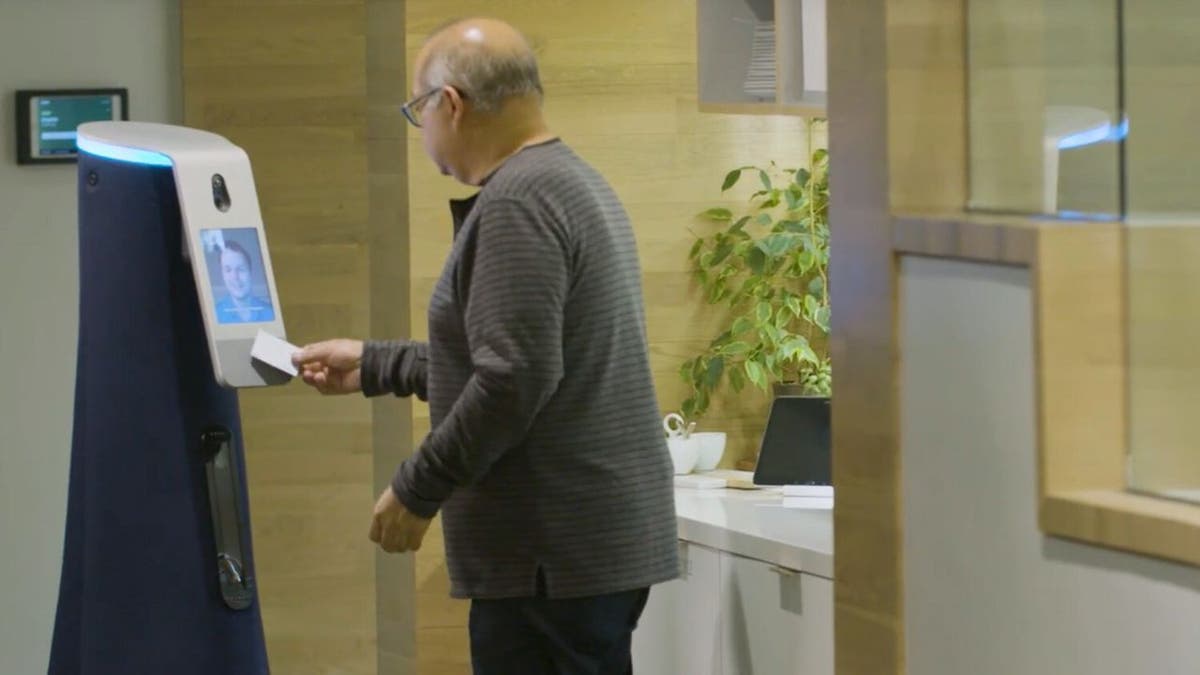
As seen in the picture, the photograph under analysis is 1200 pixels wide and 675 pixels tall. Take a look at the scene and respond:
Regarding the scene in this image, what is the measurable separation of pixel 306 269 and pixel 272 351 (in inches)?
89.2

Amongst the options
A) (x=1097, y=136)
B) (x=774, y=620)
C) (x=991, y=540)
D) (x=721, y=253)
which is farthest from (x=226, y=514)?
(x=721, y=253)

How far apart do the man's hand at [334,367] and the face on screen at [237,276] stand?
0.25 metres

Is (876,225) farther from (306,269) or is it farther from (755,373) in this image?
(306,269)

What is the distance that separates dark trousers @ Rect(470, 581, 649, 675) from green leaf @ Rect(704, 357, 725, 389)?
Result: 1415 millimetres

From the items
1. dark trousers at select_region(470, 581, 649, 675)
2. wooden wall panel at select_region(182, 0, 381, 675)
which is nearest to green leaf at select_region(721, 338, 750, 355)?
wooden wall panel at select_region(182, 0, 381, 675)

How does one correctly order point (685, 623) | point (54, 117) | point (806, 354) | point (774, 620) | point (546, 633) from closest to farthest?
point (546, 633), point (774, 620), point (685, 623), point (806, 354), point (54, 117)

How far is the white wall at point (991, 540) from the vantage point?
1.81 meters

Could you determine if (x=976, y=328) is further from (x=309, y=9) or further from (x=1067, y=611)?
(x=309, y=9)

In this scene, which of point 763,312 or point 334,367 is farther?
point 763,312

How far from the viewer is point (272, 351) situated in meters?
2.43

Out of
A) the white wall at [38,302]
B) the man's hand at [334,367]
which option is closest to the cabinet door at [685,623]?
the man's hand at [334,367]

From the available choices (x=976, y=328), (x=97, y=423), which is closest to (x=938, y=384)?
(x=976, y=328)

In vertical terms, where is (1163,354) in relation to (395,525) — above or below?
above

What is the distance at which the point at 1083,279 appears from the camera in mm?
1938
